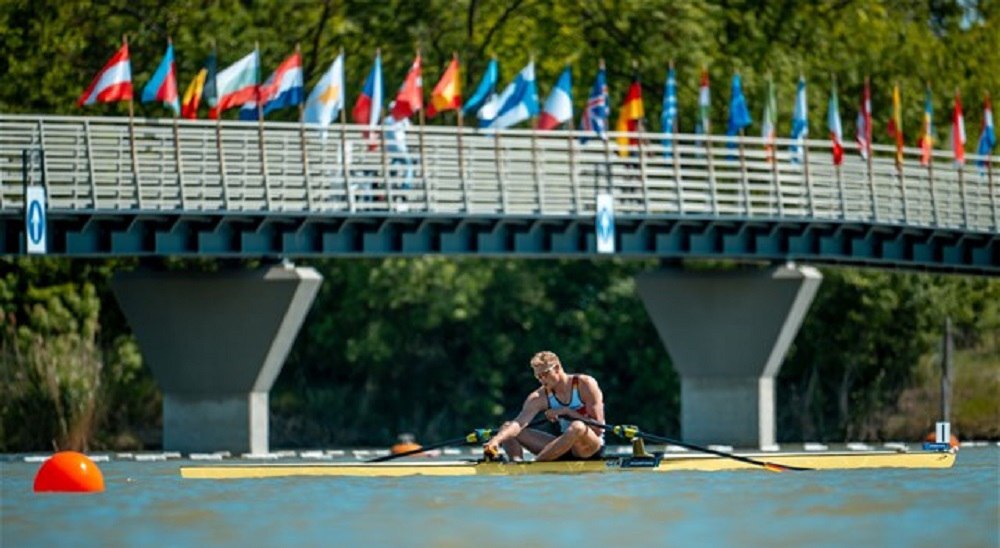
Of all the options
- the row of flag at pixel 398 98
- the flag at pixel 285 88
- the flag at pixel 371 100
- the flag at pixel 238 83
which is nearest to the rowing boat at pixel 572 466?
the row of flag at pixel 398 98

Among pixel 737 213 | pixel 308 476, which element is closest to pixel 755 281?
pixel 737 213

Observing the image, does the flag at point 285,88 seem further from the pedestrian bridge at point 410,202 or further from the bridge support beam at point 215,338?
the bridge support beam at point 215,338

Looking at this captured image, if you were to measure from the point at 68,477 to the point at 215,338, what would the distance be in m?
24.0

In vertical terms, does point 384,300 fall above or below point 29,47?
below

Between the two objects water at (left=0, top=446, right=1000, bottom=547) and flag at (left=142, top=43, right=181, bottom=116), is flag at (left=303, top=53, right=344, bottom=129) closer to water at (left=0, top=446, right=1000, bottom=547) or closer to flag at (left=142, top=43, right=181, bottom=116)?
flag at (left=142, top=43, right=181, bottom=116)

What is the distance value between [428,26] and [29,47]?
1033 cm

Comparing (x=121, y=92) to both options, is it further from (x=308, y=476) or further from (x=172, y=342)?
(x=308, y=476)

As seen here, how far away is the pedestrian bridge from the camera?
206ft

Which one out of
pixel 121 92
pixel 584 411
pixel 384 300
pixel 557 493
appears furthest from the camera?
pixel 384 300

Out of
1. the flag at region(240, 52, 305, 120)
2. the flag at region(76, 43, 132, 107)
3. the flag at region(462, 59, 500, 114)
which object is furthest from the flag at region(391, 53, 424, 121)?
the flag at region(76, 43, 132, 107)

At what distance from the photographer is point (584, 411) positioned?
149ft

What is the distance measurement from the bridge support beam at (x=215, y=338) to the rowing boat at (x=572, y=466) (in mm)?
20771

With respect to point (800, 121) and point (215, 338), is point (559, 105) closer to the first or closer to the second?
point (800, 121)

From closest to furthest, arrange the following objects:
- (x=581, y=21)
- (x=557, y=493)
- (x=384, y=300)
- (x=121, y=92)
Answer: (x=557, y=493) < (x=121, y=92) < (x=384, y=300) < (x=581, y=21)
